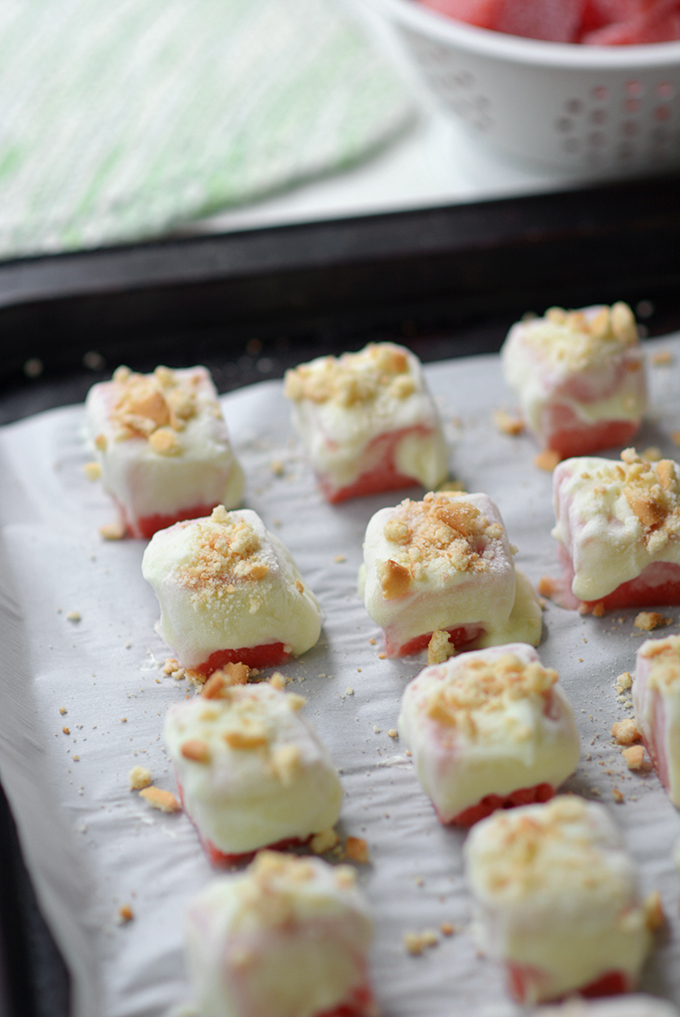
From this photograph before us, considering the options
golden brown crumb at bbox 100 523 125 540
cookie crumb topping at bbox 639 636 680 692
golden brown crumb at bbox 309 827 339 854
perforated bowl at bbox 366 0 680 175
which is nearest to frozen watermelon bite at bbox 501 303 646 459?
perforated bowl at bbox 366 0 680 175

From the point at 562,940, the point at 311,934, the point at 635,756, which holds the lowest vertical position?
the point at 635,756

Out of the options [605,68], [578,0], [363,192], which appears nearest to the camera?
[605,68]

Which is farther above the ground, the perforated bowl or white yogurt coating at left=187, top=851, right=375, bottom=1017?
the perforated bowl

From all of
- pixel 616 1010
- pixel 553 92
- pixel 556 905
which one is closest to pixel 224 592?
pixel 556 905

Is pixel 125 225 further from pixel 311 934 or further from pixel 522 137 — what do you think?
pixel 311 934

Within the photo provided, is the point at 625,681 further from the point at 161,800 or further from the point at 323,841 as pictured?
the point at 161,800

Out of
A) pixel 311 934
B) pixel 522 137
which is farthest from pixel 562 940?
pixel 522 137

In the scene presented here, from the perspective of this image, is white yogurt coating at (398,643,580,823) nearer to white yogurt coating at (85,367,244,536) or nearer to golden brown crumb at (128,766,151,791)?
golden brown crumb at (128,766,151,791)
